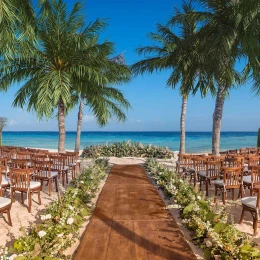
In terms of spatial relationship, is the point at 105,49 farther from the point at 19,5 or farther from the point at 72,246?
the point at 72,246

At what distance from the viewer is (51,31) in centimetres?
1004

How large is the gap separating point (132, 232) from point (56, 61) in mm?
8394

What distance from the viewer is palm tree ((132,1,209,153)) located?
420 inches

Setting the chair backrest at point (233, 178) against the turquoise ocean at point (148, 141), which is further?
the turquoise ocean at point (148, 141)

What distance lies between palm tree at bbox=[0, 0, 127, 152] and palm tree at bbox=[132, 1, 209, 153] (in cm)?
288

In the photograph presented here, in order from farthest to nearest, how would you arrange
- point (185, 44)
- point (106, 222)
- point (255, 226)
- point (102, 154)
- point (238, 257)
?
point (102, 154)
point (185, 44)
point (106, 222)
point (255, 226)
point (238, 257)

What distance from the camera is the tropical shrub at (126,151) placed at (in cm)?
1555

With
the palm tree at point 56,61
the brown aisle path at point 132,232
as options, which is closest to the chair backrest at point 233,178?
the brown aisle path at point 132,232

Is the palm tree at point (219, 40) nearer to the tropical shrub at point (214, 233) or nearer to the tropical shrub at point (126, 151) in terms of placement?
the tropical shrub at point (214, 233)

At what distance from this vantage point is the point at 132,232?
3.81 metres

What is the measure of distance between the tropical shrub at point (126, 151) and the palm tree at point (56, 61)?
590cm

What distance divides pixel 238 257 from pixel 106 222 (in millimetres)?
2122

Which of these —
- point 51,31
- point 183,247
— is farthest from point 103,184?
point 51,31

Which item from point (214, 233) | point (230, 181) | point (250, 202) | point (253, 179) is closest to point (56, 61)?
point (230, 181)
